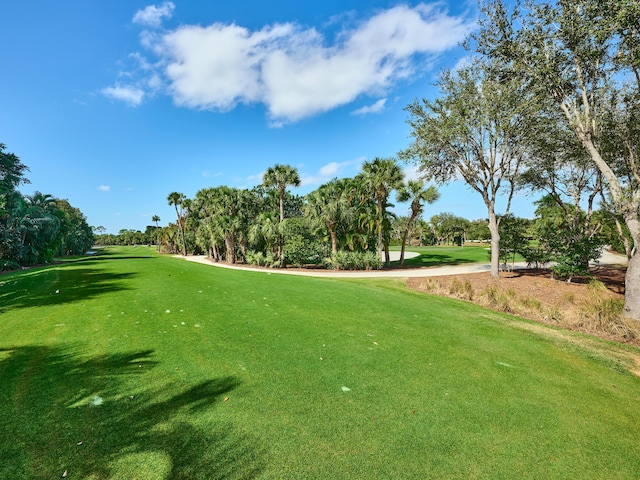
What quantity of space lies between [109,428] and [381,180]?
75.6 feet

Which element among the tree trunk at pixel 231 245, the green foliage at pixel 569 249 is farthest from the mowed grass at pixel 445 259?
the tree trunk at pixel 231 245

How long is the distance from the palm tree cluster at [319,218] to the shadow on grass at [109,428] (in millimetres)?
21153

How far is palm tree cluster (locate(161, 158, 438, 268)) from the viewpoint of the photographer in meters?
24.4

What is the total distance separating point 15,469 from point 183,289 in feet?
31.6

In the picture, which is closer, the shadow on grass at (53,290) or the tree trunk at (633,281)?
the shadow on grass at (53,290)

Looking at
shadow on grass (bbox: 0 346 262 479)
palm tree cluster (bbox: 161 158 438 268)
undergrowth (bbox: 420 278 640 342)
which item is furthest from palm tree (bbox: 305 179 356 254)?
shadow on grass (bbox: 0 346 262 479)

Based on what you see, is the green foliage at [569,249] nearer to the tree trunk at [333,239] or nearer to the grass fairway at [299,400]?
the grass fairway at [299,400]

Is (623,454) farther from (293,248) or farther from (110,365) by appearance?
(293,248)

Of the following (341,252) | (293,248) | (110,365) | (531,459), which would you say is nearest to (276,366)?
(110,365)

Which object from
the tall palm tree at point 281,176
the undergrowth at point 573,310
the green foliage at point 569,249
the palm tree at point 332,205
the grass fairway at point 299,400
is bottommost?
the undergrowth at point 573,310

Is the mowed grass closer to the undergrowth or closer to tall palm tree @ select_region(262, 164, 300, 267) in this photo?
the undergrowth

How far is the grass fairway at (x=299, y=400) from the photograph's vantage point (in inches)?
116

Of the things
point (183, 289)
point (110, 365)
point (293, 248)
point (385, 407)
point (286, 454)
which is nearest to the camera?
point (286, 454)

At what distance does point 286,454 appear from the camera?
3023 mm
